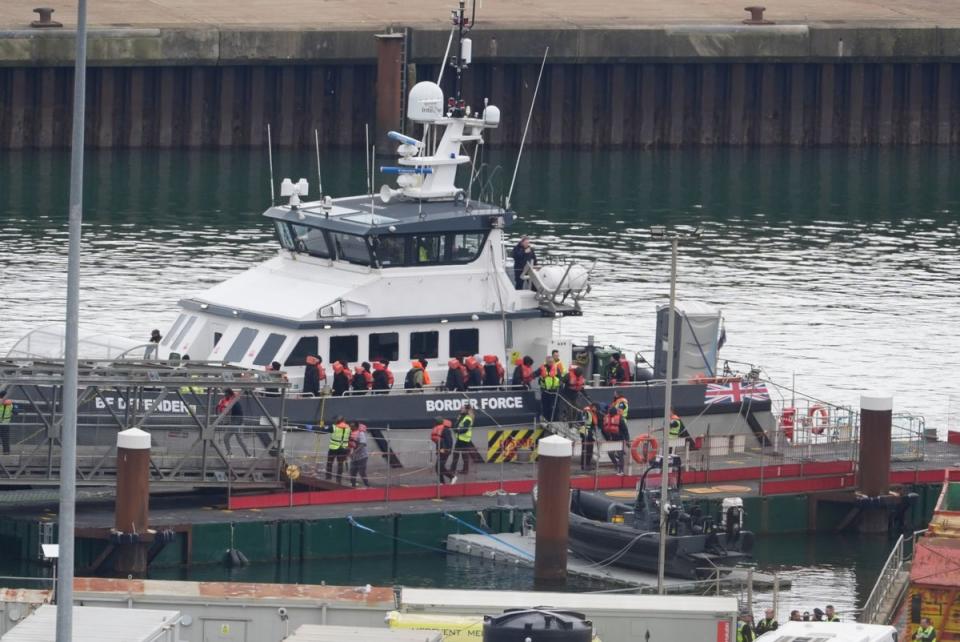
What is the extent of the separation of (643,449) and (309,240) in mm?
6260

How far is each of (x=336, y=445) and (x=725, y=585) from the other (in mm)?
6064

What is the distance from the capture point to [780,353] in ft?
177

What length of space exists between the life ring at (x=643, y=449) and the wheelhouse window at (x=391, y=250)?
15.2ft

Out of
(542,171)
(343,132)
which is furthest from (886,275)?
(343,132)

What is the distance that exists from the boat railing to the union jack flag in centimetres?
450

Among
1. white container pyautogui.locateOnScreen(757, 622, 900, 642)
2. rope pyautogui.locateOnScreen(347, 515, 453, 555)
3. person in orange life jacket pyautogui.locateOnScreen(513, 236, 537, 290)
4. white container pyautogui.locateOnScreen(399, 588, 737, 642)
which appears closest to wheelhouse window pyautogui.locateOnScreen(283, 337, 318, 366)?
rope pyautogui.locateOnScreen(347, 515, 453, 555)

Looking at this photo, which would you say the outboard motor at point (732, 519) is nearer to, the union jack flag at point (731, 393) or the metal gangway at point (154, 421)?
the union jack flag at point (731, 393)

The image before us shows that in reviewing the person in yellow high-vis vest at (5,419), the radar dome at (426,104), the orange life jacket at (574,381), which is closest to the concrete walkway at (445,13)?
the radar dome at (426,104)

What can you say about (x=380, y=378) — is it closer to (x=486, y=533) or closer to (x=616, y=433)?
(x=486, y=533)

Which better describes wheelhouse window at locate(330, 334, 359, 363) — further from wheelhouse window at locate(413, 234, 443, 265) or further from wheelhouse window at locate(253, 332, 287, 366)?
wheelhouse window at locate(413, 234, 443, 265)

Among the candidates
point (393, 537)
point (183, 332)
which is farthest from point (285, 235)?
point (393, 537)

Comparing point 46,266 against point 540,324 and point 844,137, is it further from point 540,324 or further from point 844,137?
point 844,137

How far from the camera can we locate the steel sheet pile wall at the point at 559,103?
240 feet

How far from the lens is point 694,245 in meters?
65.4
